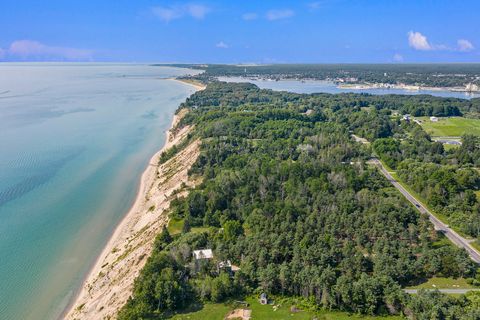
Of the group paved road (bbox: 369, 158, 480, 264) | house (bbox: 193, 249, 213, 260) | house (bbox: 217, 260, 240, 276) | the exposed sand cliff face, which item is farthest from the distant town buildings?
house (bbox: 193, 249, 213, 260)

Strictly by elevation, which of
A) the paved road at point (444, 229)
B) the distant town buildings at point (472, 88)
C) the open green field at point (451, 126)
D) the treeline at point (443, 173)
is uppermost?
the distant town buildings at point (472, 88)

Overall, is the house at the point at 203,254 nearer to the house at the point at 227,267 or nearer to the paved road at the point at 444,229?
the house at the point at 227,267

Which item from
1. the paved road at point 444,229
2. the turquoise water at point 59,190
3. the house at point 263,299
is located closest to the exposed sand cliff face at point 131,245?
the turquoise water at point 59,190

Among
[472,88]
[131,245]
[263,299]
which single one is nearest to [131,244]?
[131,245]

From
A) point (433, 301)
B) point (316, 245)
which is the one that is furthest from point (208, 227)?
point (433, 301)

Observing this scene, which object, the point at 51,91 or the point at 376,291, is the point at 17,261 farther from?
the point at 51,91

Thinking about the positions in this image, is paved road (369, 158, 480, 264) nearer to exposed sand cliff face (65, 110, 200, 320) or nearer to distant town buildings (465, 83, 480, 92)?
exposed sand cliff face (65, 110, 200, 320)
